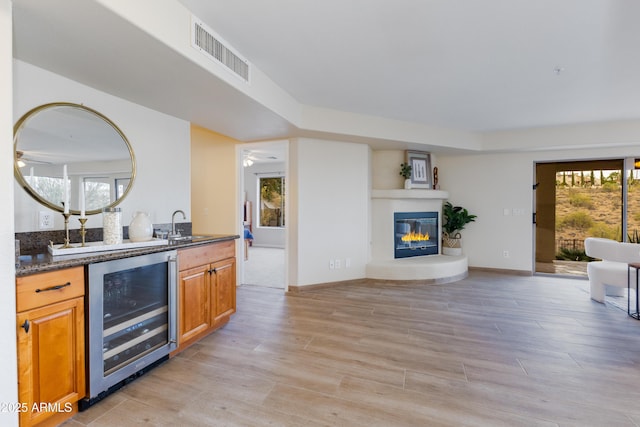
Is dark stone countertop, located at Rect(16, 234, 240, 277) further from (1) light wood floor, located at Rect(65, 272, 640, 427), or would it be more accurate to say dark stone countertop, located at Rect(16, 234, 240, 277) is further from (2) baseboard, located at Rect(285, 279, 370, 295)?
(2) baseboard, located at Rect(285, 279, 370, 295)

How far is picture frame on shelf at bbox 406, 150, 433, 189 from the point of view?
5.21 m

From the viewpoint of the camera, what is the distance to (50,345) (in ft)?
5.12

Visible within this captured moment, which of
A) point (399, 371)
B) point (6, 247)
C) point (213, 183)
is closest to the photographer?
point (6, 247)

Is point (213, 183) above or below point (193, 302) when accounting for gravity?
above

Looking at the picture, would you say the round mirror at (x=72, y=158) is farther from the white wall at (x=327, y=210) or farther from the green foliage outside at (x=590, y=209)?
the green foliage outside at (x=590, y=209)

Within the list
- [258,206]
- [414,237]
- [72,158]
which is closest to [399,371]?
[72,158]

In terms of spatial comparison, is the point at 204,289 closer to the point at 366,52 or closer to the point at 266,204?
the point at 366,52

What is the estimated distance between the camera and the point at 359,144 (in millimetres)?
4633

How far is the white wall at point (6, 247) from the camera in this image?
137 cm

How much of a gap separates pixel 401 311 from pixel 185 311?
2.29 m

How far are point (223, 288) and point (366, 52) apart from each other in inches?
96.9

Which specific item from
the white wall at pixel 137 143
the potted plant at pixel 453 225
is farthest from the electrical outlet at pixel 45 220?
→ the potted plant at pixel 453 225

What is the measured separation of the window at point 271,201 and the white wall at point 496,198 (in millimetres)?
4801

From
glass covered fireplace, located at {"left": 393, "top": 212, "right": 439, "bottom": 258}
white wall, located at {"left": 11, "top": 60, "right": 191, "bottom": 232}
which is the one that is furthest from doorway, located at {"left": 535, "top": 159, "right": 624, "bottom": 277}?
white wall, located at {"left": 11, "top": 60, "right": 191, "bottom": 232}
